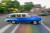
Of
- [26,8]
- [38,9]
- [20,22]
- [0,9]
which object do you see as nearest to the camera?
[20,22]

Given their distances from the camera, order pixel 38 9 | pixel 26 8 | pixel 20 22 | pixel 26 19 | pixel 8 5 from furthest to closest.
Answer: pixel 38 9
pixel 26 8
pixel 8 5
pixel 20 22
pixel 26 19

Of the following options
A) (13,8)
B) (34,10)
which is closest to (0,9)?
(13,8)

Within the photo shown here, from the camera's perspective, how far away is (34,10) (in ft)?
227

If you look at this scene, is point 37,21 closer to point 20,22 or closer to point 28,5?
point 20,22

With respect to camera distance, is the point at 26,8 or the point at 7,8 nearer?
the point at 7,8

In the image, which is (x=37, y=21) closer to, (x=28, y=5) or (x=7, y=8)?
(x=7, y=8)

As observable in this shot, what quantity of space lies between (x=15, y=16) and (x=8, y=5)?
3796cm

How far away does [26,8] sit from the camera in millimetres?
61281

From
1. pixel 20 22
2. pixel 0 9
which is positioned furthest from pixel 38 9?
pixel 20 22

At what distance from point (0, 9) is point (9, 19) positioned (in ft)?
117

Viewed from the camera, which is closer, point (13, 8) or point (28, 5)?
point (13, 8)

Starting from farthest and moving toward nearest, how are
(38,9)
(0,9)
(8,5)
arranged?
(38,9) → (8,5) → (0,9)

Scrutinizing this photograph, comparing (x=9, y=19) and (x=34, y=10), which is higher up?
(x=9, y=19)

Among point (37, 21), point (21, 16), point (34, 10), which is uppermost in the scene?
point (21, 16)
